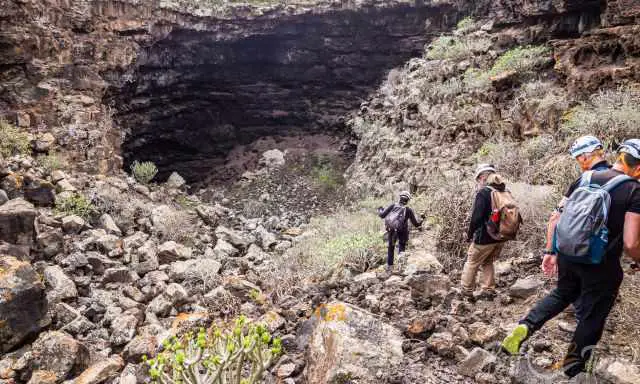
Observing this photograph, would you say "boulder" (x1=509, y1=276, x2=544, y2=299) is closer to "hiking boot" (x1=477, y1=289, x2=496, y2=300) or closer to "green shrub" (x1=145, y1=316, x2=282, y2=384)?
"hiking boot" (x1=477, y1=289, x2=496, y2=300)

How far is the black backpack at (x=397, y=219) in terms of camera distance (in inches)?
→ 223

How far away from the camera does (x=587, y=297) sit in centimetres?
257

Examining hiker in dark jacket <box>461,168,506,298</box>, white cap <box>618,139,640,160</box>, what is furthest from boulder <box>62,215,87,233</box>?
white cap <box>618,139,640,160</box>

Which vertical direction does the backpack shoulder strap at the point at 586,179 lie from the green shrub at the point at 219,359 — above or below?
above

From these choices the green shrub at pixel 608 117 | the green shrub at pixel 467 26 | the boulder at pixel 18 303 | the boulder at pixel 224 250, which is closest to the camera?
the boulder at pixel 18 303

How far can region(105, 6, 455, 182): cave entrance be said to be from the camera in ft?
47.8

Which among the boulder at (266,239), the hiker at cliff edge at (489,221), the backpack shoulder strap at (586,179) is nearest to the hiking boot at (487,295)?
the hiker at cliff edge at (489,221)

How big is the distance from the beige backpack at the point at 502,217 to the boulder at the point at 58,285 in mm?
5040

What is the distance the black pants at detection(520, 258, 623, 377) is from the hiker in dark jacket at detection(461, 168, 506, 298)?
1140 mm

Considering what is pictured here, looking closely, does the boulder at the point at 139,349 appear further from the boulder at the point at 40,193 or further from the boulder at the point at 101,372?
the boulder at the point at 40,193

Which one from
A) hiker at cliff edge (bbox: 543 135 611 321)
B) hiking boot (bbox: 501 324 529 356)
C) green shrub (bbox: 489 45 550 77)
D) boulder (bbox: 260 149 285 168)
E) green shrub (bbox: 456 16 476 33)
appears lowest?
boulder (bbox: 260 149 285 168)

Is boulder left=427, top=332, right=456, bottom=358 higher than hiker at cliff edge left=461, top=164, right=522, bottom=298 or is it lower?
lower

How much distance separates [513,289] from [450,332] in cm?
89

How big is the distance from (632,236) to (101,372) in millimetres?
4194
